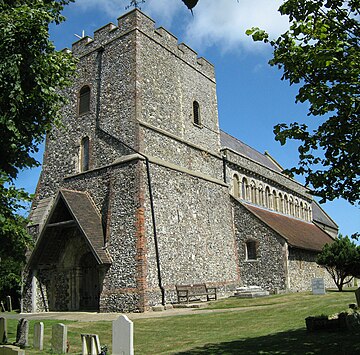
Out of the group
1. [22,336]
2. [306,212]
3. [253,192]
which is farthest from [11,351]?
[306,212]

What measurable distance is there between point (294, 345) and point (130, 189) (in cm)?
1130

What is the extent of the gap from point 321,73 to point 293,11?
4.68 ft

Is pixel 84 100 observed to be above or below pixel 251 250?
above

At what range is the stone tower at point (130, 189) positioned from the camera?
18.4 m

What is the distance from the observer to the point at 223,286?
22766 mm

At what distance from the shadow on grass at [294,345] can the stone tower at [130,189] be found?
26.3 feet

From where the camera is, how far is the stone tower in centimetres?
1836

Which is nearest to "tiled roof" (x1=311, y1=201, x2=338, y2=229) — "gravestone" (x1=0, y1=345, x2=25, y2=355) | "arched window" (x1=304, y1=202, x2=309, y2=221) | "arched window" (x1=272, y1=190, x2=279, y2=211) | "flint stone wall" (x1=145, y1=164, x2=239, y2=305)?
"arched window" (x1=304, y1=202, x2=309, y2=221)

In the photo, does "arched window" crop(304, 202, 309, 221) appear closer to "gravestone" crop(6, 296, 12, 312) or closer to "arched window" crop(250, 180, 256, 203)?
"arched window" crop(250, 180, 256, 203)

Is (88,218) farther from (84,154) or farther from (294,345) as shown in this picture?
(294,345)

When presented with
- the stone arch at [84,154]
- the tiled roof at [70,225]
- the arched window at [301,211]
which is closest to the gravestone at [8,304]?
the tiled roof at [70,225]

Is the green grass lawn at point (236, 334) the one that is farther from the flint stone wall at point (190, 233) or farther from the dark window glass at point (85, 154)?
the dark window glass at point (85, 154)

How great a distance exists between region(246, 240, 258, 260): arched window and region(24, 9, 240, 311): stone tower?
76cm

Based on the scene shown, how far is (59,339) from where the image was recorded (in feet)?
31.0
